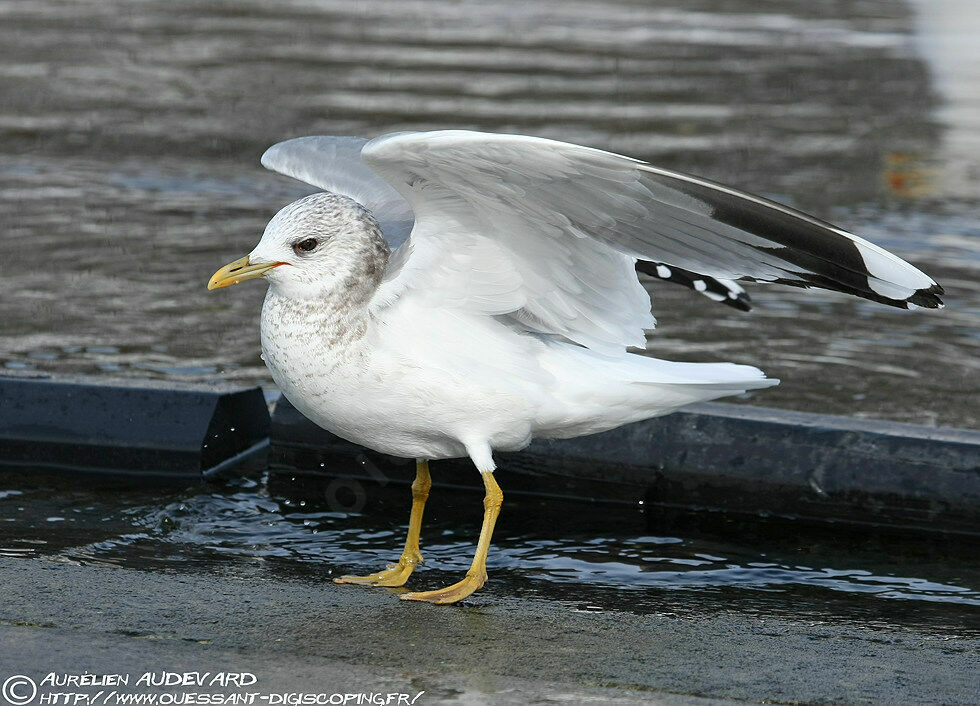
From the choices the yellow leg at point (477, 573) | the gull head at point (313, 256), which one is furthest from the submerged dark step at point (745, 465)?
the gull head at point (313, 256)

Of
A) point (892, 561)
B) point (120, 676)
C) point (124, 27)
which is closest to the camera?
point (120, 676)

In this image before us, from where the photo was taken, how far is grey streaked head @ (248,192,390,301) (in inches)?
174

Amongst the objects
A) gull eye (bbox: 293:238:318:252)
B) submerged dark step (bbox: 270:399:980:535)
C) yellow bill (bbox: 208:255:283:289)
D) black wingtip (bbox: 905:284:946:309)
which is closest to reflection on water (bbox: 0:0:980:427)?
submerged dark step (bbox: 270:399:980:535)

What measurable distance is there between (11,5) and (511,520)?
1570 centimetres

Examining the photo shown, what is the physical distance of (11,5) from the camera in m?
18.8

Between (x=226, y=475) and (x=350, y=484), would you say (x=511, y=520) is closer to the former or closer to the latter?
(x=350, y=484)

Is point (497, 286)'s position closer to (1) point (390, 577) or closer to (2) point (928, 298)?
(1) point (390, 577)

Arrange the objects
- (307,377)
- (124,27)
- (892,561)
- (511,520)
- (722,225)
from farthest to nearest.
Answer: (124,27) < (511,520) < (892,561) < (307,377) < (722,225)

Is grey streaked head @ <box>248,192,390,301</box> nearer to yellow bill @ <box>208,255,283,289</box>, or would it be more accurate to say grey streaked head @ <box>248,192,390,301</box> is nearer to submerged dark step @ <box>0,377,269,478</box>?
yellow bill @ <box>208,255,283,289</box>

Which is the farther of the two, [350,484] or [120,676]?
[350,484]

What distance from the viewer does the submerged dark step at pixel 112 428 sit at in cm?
549

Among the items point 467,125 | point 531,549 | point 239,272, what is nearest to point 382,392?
point 239,272

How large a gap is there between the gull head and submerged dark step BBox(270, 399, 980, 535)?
1191 millimetres

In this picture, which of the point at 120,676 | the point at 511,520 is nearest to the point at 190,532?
the point at 511,520
